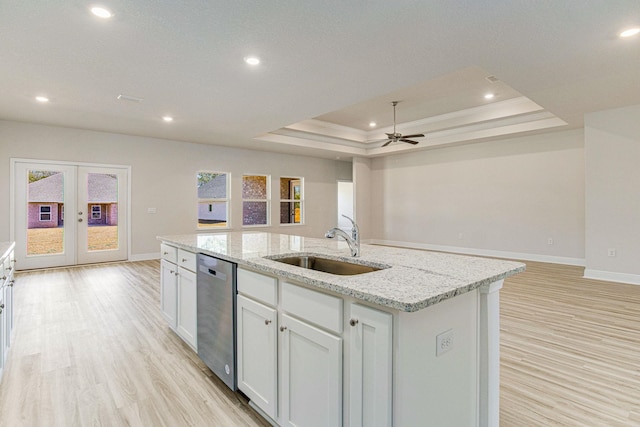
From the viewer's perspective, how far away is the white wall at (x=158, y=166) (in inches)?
228

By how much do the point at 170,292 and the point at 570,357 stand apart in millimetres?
3304

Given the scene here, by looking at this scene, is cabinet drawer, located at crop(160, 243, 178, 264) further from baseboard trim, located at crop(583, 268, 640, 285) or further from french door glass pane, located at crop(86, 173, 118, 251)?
baseboard trim, located at crop(583, 268, 640, 285)

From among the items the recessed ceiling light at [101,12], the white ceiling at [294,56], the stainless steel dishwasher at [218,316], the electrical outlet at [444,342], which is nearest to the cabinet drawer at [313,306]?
the electrical outlet at [444,342]

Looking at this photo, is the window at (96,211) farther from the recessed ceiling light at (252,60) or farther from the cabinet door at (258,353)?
the cabinet door at (258,353)

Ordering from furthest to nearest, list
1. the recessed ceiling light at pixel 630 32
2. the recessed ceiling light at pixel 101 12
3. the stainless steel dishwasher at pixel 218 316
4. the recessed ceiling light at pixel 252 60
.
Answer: the recessed ceiling light at pixel 252 60 < the recessed ceiling light at pixel 630 32 < the recessed ceiling light at pixel 101 12 < the stainless steel dishwasher at pixel 218 316

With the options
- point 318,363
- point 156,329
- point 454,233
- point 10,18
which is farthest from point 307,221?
point 318,363

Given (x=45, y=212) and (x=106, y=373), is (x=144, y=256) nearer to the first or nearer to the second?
(x=45, y=212)

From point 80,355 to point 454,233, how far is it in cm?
744

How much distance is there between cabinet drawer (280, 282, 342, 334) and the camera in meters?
1.35

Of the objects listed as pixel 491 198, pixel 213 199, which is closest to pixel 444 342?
pixel 491 198

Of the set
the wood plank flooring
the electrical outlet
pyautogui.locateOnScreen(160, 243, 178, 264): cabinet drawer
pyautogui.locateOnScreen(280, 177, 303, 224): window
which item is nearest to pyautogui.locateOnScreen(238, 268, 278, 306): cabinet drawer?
the wood plank flooring

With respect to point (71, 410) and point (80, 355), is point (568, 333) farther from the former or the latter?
point (80, 355)

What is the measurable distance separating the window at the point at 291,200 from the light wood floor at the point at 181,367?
209 inches

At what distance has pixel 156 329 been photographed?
3125 millimetres
